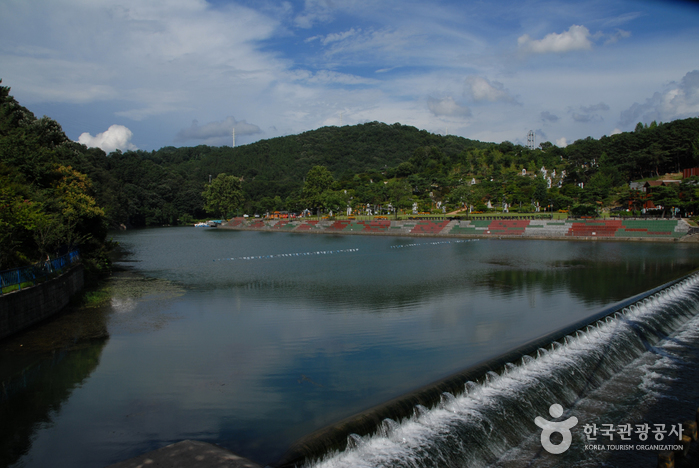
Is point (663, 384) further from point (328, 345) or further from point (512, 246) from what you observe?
point (512, 246)

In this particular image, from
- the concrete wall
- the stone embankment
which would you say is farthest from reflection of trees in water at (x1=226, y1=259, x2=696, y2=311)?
the stone embankment

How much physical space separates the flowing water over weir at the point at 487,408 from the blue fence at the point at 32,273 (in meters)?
10.5

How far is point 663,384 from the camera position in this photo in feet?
28.8

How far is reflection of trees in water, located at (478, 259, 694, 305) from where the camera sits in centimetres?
1757

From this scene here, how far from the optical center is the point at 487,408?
7270 mm

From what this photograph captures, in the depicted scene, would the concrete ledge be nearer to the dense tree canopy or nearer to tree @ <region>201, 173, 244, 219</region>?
the dense tree canopy

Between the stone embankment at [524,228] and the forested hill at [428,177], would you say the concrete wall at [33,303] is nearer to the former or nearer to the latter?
the forested hill at [428,177]

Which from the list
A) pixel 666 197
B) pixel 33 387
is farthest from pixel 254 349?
pixel 666 197

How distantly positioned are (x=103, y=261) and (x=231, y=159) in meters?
119

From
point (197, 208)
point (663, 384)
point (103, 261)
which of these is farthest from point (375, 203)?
point (663, 384)

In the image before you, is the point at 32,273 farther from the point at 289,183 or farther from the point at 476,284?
the point at 289,183

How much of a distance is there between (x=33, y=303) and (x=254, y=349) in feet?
23.7

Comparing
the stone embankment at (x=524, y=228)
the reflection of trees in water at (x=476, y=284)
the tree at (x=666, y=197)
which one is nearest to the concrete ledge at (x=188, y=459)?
the reflection of trees in water at (x=476, y=284)

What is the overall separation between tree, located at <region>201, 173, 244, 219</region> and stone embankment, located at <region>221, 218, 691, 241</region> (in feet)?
84.6
